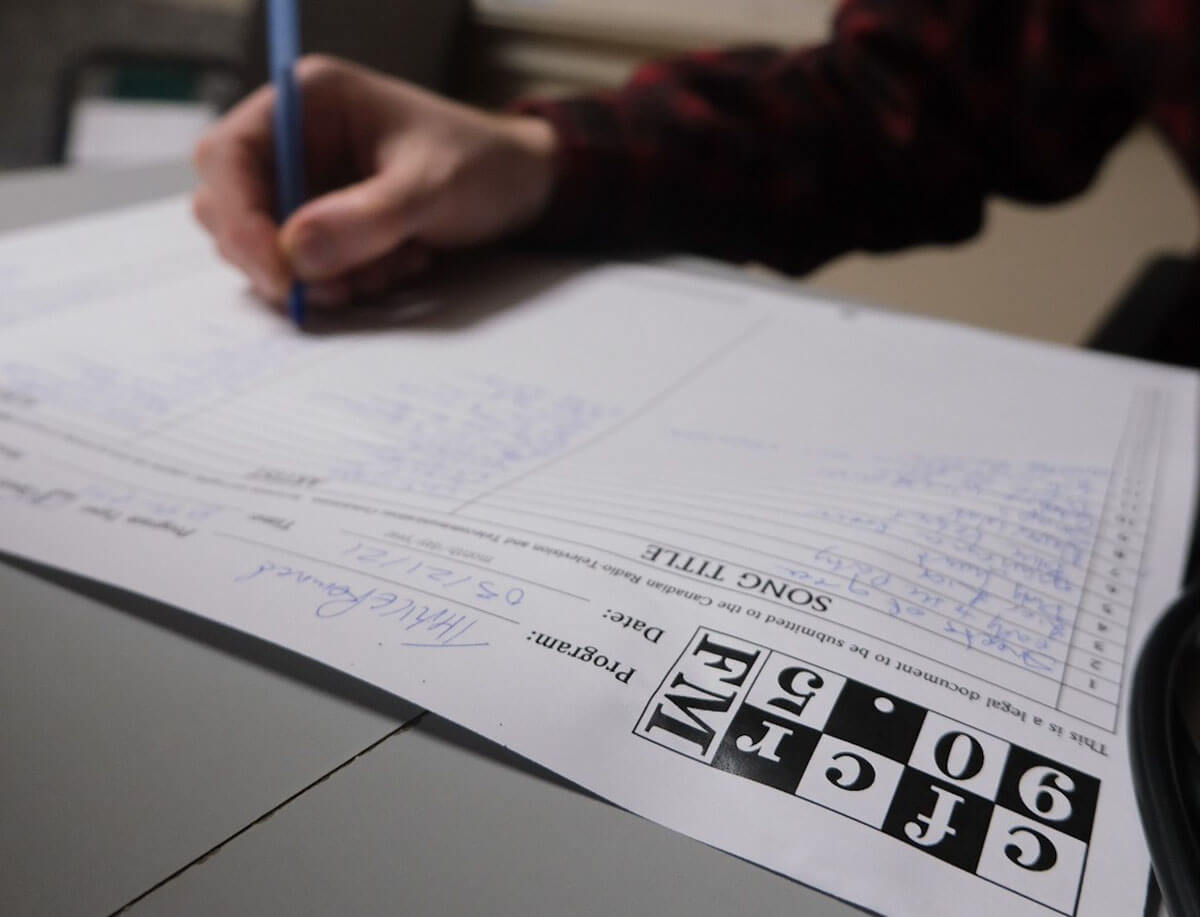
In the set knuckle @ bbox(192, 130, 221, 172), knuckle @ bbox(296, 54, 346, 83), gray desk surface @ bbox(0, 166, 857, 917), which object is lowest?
gray desk surface @ bbox(0, 166, 857, 917)

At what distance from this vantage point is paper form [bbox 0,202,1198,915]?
0.18 m

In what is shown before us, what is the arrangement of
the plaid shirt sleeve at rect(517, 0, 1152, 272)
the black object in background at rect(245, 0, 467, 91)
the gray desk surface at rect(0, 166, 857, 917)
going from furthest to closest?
the black object in background at rect(245, 0, 467, 91), the plaid shirt sleeve at rect(517, 0, 1152, 272), the gray desk surface at rect(0, 166, 857, 917)

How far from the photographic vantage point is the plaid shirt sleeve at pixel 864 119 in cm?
54

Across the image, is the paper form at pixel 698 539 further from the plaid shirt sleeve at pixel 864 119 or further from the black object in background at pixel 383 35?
the black object in background at pixel 383 35

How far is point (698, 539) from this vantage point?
24 cm

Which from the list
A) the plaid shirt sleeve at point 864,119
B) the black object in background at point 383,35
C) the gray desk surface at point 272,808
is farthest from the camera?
the black object in background at point 383,35

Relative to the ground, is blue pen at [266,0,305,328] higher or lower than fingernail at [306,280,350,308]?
higher

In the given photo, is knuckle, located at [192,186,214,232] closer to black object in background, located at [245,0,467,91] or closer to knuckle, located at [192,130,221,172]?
knuckle, located at [192,130,221,172]

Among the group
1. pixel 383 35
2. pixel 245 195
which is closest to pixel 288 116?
pixel 245 195

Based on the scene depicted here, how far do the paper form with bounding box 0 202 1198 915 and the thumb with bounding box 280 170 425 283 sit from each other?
0.11ft

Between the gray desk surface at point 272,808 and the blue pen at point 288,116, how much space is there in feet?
0.75

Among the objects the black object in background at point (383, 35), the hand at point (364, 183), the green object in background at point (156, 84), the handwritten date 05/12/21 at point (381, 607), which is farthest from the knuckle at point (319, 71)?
the green object in background at point (156, 84)

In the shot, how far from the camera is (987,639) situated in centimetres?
22

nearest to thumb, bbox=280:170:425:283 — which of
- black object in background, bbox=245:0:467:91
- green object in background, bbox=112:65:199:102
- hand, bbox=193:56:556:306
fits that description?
hand, bbox=193:56:556:306
